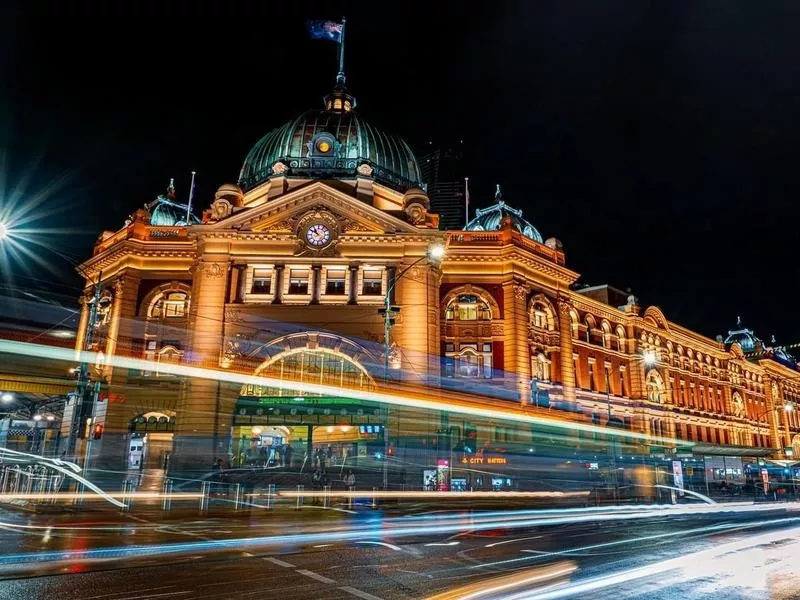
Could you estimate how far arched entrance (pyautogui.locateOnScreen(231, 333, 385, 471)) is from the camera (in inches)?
1613

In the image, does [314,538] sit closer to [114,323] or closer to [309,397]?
[309,397]

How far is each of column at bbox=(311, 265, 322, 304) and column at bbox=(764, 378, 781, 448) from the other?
240ft

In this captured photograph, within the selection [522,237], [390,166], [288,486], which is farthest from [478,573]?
[390,166]

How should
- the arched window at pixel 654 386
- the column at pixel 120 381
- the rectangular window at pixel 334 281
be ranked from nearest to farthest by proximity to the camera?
the column at pixel 120 381
the rectangular window at pixel 334 281
the arched window at pixel 654 386

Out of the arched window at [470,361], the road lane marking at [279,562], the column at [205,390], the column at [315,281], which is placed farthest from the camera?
the arched window at [470,361]

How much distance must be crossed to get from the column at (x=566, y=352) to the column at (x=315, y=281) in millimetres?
20181

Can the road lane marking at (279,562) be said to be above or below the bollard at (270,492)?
below

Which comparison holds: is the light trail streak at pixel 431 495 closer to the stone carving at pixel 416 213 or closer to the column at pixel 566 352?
the column at pixel 566 352

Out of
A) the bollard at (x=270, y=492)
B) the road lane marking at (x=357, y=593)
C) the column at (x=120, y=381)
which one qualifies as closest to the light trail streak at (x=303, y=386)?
the column at (x=120, y=381)

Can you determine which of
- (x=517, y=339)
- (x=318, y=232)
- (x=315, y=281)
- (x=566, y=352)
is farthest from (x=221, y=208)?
(x=566, y=352)

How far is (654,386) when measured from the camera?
210 feet

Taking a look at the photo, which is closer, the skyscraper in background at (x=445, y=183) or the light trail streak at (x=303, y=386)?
the light trail streak at (x=303, y=386)

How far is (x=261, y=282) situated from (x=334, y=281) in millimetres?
5147

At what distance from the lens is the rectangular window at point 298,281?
4409 centimetres
